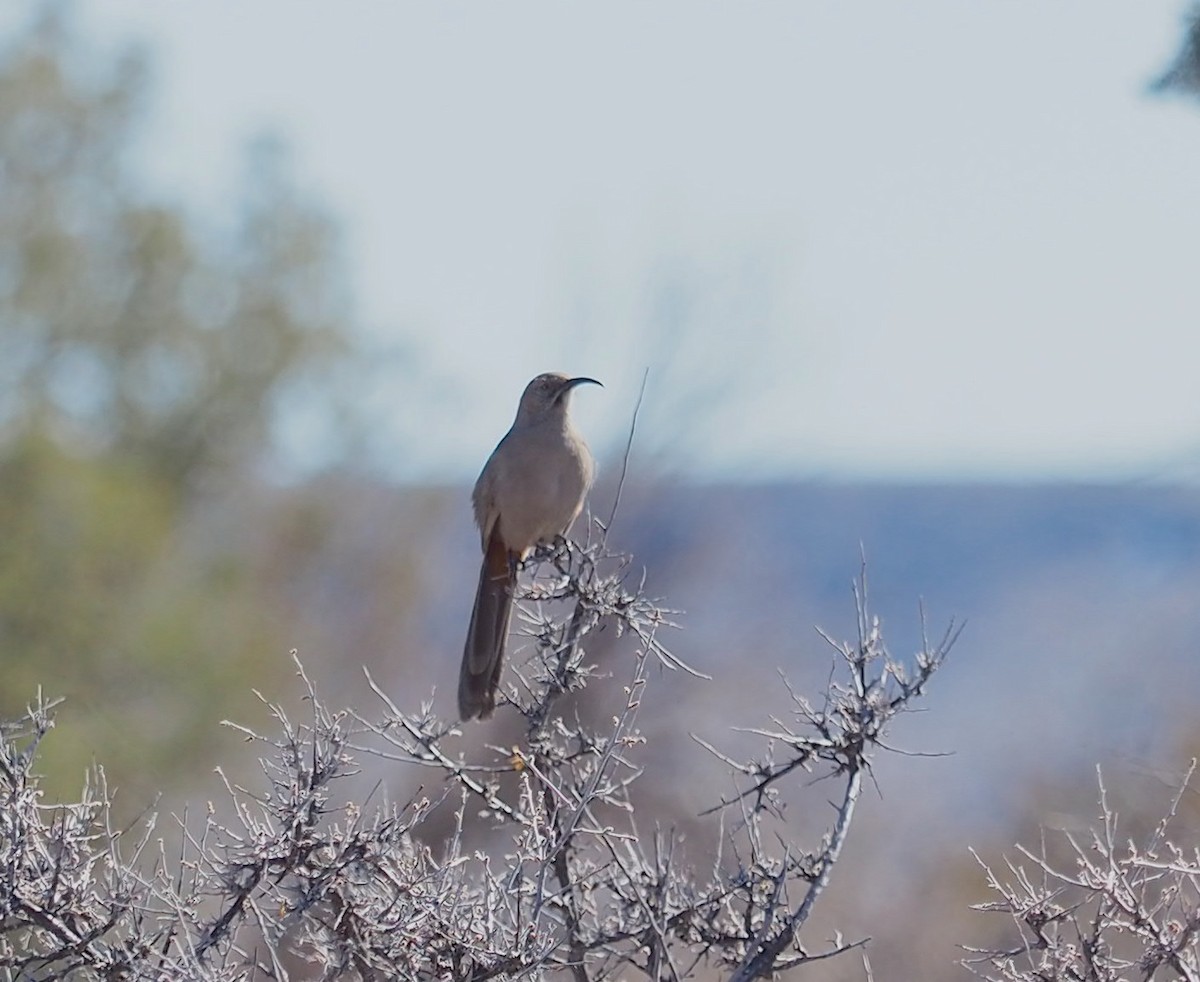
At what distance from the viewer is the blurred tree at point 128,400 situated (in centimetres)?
2047

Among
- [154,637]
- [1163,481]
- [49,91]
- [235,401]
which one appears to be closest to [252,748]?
[154,637]

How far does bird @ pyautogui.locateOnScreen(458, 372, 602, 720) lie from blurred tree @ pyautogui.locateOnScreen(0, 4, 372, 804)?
11081 millimetres

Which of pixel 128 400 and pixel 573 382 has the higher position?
pixel 128 400

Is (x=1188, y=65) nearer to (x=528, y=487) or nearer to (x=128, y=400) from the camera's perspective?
(x=528, y=487)

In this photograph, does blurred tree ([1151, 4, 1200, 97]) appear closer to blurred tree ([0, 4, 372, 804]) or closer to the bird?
the bird

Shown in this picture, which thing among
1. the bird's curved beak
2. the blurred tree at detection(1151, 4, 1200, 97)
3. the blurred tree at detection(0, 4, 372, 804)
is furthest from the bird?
the blurred tree at detection(0, 4, 372, 804)

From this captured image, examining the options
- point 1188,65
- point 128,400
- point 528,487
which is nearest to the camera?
point 1188,65

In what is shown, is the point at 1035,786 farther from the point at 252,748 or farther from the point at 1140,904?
the point at 1140,904

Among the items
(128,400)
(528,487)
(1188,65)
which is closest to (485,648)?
(528,487)

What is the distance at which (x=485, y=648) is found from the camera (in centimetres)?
650

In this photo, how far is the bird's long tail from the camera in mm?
6383

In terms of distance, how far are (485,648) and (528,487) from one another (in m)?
0.96

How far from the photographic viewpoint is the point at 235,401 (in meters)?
24.8

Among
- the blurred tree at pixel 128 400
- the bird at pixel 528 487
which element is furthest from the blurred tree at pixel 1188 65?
the blurred tree at pixel 128 400
